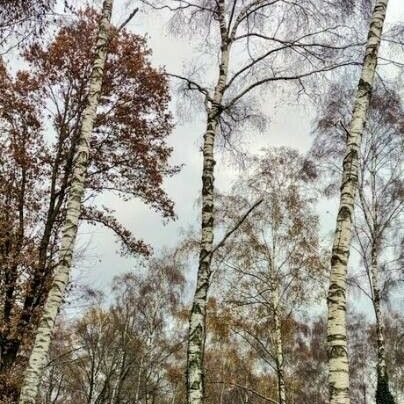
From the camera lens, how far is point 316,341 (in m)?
35.6

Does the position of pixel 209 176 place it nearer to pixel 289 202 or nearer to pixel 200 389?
pixel 200 389

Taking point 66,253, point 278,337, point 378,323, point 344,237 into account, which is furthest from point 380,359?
point 66,253

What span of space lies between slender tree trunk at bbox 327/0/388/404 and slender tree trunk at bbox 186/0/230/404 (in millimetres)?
1972

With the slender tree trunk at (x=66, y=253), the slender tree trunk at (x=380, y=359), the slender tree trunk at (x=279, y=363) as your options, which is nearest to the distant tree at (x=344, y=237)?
the slender tree trunk at (x=66, y=253)

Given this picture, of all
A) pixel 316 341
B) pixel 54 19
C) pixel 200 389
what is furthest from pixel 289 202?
pixel 316 341

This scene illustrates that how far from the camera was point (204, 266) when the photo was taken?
21.6 feet

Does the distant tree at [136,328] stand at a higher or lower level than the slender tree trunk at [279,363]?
higher

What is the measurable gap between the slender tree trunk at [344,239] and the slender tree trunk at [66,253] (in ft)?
12.0

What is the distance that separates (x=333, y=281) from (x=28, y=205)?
7.88 m

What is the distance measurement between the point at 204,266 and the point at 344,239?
6.93ft

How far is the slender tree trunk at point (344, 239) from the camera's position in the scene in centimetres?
457

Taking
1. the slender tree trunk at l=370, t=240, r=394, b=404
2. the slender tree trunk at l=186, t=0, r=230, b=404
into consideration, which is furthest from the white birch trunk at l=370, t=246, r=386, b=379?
the slender tree trunk at l=186, t=0, r=230, b=404

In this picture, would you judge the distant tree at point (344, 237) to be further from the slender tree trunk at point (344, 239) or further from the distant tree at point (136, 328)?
the distant tree at point (136, 328)

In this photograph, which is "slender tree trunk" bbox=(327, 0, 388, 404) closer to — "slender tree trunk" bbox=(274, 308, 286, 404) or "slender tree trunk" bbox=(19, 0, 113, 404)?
"slender tree trunk" bbox=(19, 0, 113, 404)
